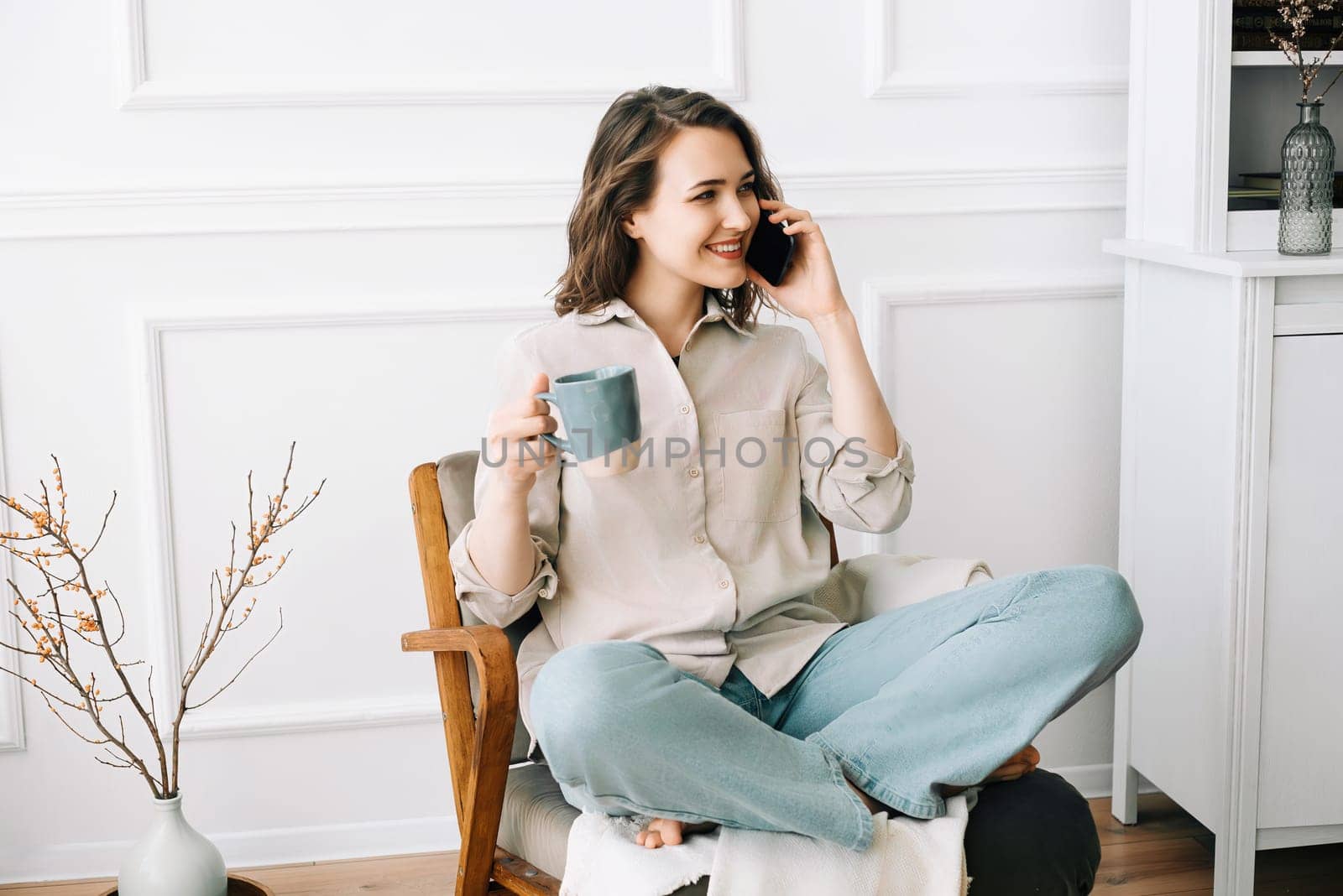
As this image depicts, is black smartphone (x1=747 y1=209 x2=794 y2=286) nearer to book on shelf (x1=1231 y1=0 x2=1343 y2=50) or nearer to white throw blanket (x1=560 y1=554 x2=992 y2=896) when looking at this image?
white throw blanket (x1=560 y1=554 x2=992 y2=896)

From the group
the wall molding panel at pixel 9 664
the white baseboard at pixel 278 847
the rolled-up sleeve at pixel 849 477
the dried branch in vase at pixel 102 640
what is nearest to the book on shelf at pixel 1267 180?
the rolled-up sleeve at pixel 849 477

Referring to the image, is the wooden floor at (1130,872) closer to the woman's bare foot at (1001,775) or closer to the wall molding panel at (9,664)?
the wall molding panel at (9,664)

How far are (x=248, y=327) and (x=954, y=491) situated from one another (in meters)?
1.23

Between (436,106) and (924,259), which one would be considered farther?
(924,259)

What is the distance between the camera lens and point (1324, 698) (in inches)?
75.9

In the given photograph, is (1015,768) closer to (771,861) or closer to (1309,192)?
(771,861)

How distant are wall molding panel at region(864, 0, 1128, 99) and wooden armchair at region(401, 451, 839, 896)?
98cm

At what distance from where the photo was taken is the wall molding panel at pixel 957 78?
212 centimetres

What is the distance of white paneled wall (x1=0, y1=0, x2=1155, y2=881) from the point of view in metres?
2.02

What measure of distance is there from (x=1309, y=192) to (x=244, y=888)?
6.25 feet

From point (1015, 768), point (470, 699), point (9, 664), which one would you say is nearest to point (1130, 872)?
point (1015, 768)

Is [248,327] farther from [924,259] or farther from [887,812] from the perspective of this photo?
[887,812]

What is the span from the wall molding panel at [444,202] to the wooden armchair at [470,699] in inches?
21.6

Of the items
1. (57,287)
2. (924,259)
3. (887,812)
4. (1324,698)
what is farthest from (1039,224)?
(57,287)
